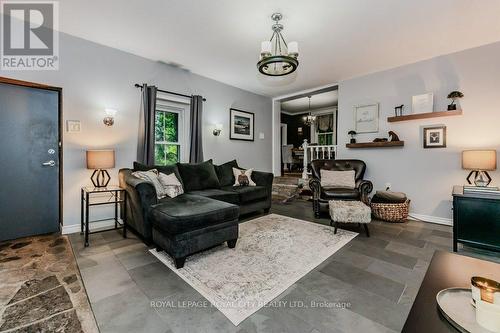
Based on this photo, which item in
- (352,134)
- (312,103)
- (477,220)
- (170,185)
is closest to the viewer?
(477,220)

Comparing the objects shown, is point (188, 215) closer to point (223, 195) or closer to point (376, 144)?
point (223, 195)

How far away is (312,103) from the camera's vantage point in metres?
7.57

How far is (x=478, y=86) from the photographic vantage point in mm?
3336

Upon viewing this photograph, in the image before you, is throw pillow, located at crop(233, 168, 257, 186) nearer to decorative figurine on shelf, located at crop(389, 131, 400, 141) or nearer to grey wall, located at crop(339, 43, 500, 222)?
grey wall, located at crop(339, 43, 500, 222)

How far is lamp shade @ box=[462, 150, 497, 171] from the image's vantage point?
9.47ft

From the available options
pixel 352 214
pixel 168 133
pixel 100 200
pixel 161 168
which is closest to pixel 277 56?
pixel 352 214

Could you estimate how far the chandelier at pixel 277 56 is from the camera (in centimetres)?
236

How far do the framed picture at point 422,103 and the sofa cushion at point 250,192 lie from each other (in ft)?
9.92

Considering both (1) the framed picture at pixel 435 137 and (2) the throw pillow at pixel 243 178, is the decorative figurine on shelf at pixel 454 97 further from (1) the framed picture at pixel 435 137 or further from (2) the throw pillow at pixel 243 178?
(2) the throw pillow at pixel 243 178

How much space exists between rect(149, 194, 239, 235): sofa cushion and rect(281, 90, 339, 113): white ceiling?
5033 millimetres

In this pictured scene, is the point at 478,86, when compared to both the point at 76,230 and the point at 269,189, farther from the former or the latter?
the point at 76,230

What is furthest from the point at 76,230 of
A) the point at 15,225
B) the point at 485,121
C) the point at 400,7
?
the point at 485,121

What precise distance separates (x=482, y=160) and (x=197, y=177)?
411 cm

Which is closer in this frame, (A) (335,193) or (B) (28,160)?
(B) (28,160)
